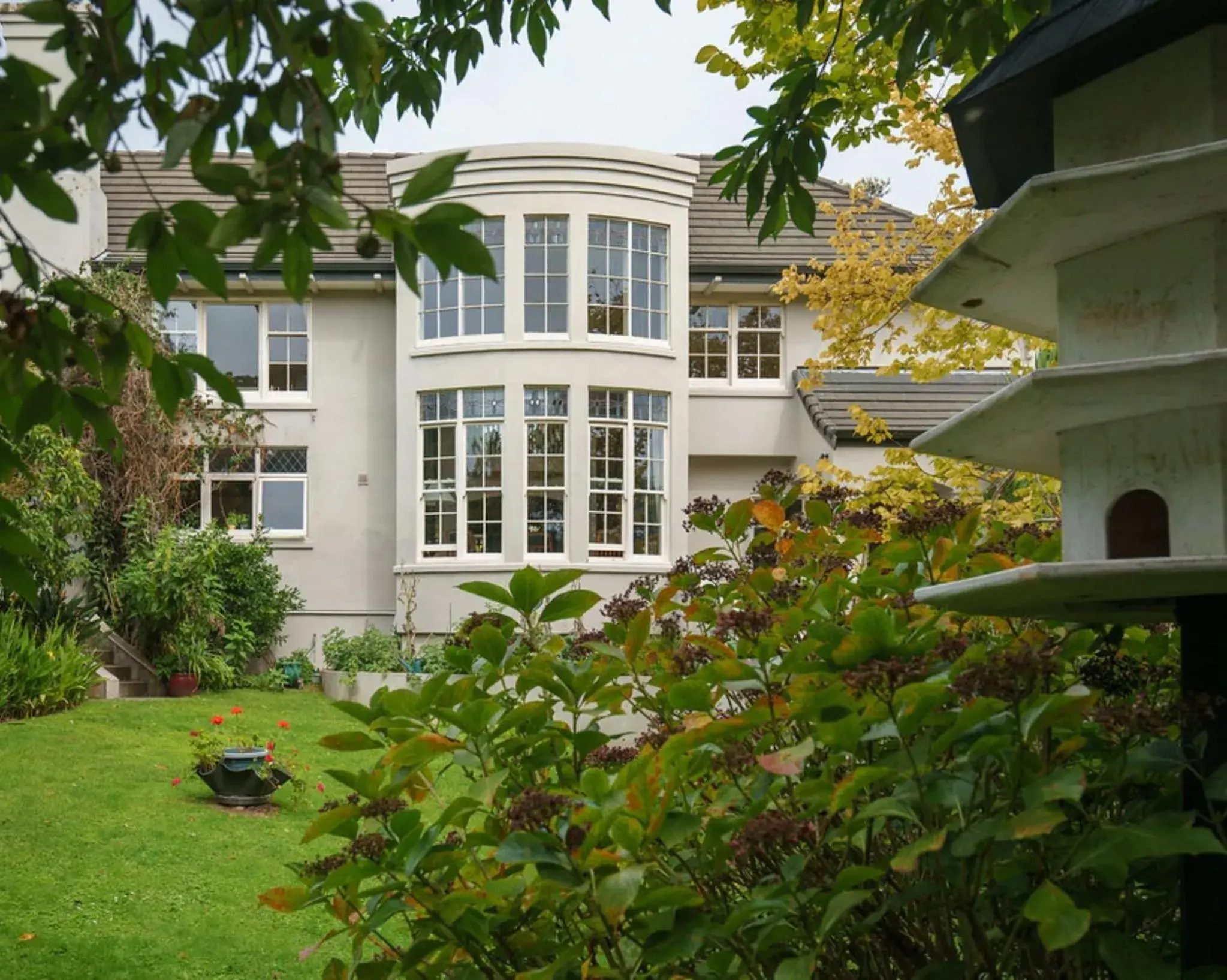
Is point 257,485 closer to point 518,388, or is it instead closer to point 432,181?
point 518,388

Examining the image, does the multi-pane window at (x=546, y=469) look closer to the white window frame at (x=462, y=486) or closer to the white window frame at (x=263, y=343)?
the white window frame at (x=462, y=486)

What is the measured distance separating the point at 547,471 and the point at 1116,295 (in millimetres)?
17140

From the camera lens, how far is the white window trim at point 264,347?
2073 centimetres

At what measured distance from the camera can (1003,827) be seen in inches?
79.6

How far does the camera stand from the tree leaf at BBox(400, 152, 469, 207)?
56.2 inches

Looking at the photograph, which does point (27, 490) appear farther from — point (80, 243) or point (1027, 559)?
point (1027, 559)

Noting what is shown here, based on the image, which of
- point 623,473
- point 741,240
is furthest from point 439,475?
point 741,240

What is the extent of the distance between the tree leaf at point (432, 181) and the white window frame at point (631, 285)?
18187 millimetres

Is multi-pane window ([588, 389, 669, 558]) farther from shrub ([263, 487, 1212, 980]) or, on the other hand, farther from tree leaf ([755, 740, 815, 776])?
tree leaf ([755, 740, 815, 776])

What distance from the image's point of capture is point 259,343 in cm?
2102

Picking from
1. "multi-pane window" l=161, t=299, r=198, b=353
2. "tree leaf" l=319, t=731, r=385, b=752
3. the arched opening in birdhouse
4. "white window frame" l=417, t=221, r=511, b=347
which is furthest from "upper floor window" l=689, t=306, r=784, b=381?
"tree leaf" l=319, t=731, r=385, b=752

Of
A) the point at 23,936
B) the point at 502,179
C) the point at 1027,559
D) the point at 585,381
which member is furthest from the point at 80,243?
the point at 1027,559

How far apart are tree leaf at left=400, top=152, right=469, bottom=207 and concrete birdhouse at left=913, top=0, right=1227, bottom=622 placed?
1218mm

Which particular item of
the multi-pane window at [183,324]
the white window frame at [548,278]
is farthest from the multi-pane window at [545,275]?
the multi-pane window at [183,324]
